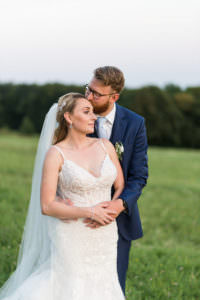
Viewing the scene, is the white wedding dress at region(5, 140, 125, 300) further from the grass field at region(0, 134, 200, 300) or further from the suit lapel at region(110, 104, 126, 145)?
the grass field at region(0, 134, 200, 300)

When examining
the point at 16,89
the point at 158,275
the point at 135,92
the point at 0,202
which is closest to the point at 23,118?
the point at 16,89

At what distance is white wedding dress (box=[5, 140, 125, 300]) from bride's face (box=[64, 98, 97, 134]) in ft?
1.01

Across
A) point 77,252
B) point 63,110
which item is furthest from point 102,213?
point 63,110

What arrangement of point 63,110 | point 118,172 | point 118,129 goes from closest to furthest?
1. point 63,110
2. point 118,172
3. point 118,129

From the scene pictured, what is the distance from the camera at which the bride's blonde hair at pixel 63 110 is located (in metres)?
3.62

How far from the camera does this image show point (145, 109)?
48.1 metres

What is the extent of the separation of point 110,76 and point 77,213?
4.92 ft

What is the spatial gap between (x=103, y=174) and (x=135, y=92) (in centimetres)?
4651

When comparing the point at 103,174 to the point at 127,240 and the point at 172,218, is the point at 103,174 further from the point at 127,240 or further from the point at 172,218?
the point at 172,218

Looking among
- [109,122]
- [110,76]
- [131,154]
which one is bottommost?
[131,154]

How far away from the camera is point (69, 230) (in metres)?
3.60

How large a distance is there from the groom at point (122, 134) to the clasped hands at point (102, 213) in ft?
1.22

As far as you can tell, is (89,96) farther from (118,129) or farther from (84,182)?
(84,182)

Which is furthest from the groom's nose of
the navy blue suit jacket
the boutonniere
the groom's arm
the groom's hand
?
the groom's hand
